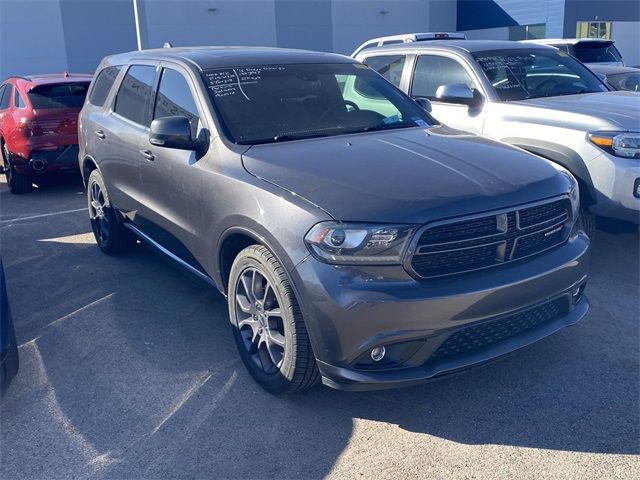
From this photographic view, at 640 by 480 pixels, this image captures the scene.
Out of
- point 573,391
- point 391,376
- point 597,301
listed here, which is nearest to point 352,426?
point 391,376

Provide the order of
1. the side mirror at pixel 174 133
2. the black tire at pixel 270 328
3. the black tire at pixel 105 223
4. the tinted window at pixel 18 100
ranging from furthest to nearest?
the tinted window at pixel 18 100, the black tire at pixel 105 223, the side mirror at pixel 174 133, the black tire at pixel 270 328

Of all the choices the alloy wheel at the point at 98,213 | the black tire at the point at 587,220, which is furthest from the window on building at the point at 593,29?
the alloy wheel at the point at 98,213

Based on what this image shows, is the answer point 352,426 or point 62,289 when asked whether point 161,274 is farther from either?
point 352,426

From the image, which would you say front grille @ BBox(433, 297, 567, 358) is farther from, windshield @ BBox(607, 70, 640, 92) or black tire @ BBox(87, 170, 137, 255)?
windshield @ BBox(607, 70, 640, 92)

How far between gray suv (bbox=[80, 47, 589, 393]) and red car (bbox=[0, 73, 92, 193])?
4.39 meters

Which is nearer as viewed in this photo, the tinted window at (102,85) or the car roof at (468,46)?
the tinted window at (102,85)

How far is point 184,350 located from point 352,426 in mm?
1328

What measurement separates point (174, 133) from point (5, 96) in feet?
23.5

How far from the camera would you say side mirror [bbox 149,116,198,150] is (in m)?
3.91

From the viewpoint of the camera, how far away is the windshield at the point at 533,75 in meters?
6.18

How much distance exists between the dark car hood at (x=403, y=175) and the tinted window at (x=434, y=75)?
250 centimetres

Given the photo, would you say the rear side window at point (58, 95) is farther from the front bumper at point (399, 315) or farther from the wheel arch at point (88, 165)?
the front bumper at point (399, 315)

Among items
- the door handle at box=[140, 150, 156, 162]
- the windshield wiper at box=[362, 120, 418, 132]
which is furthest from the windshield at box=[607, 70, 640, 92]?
the door handle at box=[140, 150, 156, 162]

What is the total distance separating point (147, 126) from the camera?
15.8 ft
